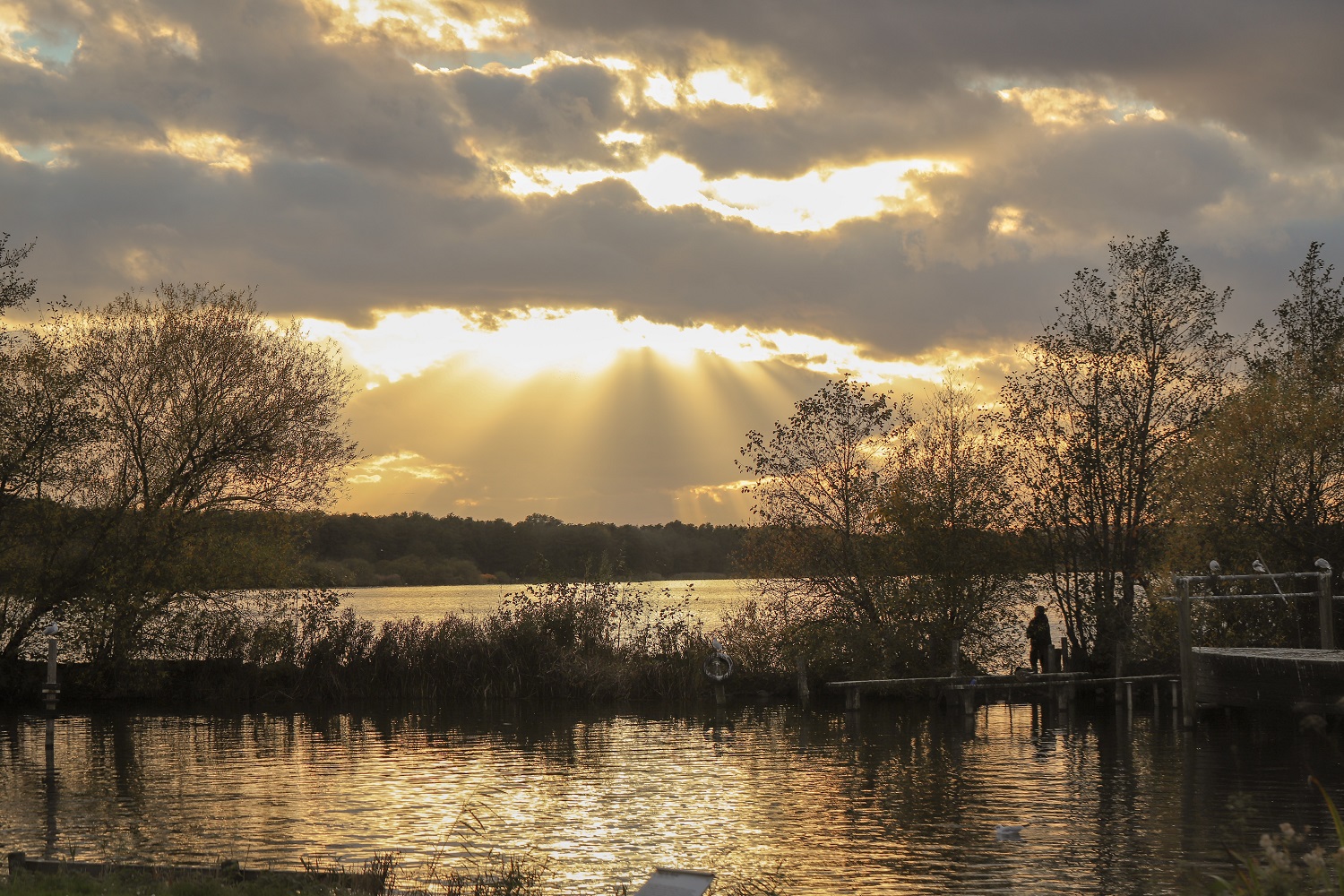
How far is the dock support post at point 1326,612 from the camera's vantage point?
26.5m

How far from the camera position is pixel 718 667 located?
126 ft

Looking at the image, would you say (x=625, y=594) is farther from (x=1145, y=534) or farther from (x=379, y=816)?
(x=379, y=816)

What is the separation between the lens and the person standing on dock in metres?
36.5

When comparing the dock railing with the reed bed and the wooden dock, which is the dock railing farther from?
the reed bed

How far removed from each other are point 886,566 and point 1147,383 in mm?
9255

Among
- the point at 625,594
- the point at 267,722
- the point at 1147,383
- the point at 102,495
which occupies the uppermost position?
the point at 1147,383

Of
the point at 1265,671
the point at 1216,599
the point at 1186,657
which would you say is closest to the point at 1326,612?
the point at 1216,599

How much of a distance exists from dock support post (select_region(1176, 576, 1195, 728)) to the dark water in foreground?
56 centimetres

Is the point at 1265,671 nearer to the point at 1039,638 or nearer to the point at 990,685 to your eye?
the point at 990,685

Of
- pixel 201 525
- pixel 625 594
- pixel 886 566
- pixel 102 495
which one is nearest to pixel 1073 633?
pixel 886 566

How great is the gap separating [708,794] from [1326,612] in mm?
13989

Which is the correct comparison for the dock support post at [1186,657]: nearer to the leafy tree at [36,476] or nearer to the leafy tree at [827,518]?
the leafy tree at [827,518]

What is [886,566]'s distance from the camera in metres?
36.6

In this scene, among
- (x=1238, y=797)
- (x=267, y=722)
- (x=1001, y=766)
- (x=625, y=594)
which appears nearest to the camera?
(x=1238, y=797)
